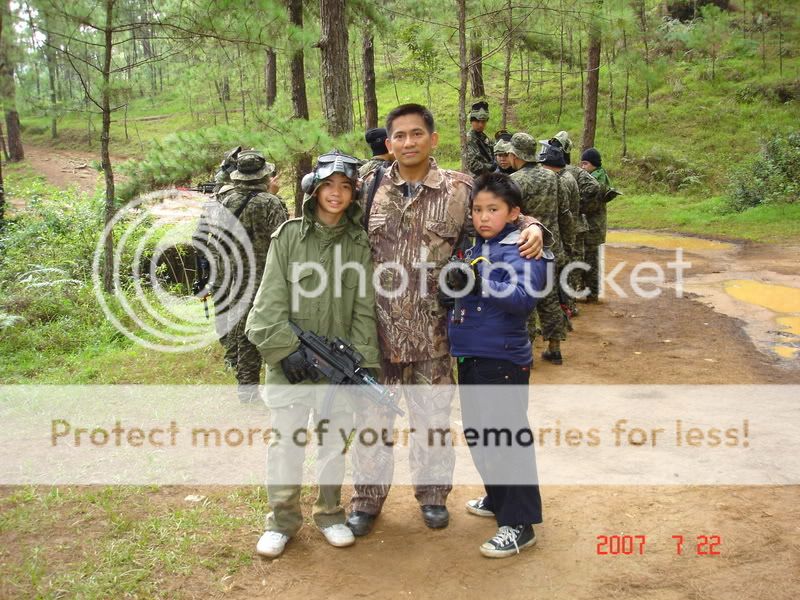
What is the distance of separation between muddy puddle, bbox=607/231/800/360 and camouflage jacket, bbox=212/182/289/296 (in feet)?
17.1

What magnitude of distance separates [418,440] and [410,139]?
5.50 feet

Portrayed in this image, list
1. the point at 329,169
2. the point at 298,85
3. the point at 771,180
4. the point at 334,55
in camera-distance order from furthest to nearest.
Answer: the point at 771,180
the point at 298,85
the point at 334,55
the point at 329,169

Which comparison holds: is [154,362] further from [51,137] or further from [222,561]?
[51,137]

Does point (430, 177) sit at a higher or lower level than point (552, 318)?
higher

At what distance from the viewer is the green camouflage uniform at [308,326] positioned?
338cm

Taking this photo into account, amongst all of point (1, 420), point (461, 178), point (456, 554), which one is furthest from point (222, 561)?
point (1, 420)

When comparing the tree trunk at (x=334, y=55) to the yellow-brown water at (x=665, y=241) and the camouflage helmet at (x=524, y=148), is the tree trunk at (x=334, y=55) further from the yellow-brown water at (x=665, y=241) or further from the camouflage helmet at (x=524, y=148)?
the yellow-brown water at (x=665, y=241)

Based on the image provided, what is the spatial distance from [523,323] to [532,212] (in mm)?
3190

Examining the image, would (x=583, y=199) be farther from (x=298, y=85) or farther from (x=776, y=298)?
(x=298, y=85)

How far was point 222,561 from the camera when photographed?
3387 millimetres

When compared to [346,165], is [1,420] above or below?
below

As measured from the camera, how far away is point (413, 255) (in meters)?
3.56

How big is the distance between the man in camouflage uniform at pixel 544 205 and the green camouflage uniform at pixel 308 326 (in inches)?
123

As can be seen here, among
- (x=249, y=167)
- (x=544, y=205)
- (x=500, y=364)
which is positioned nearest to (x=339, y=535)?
(x=500, y=364)
